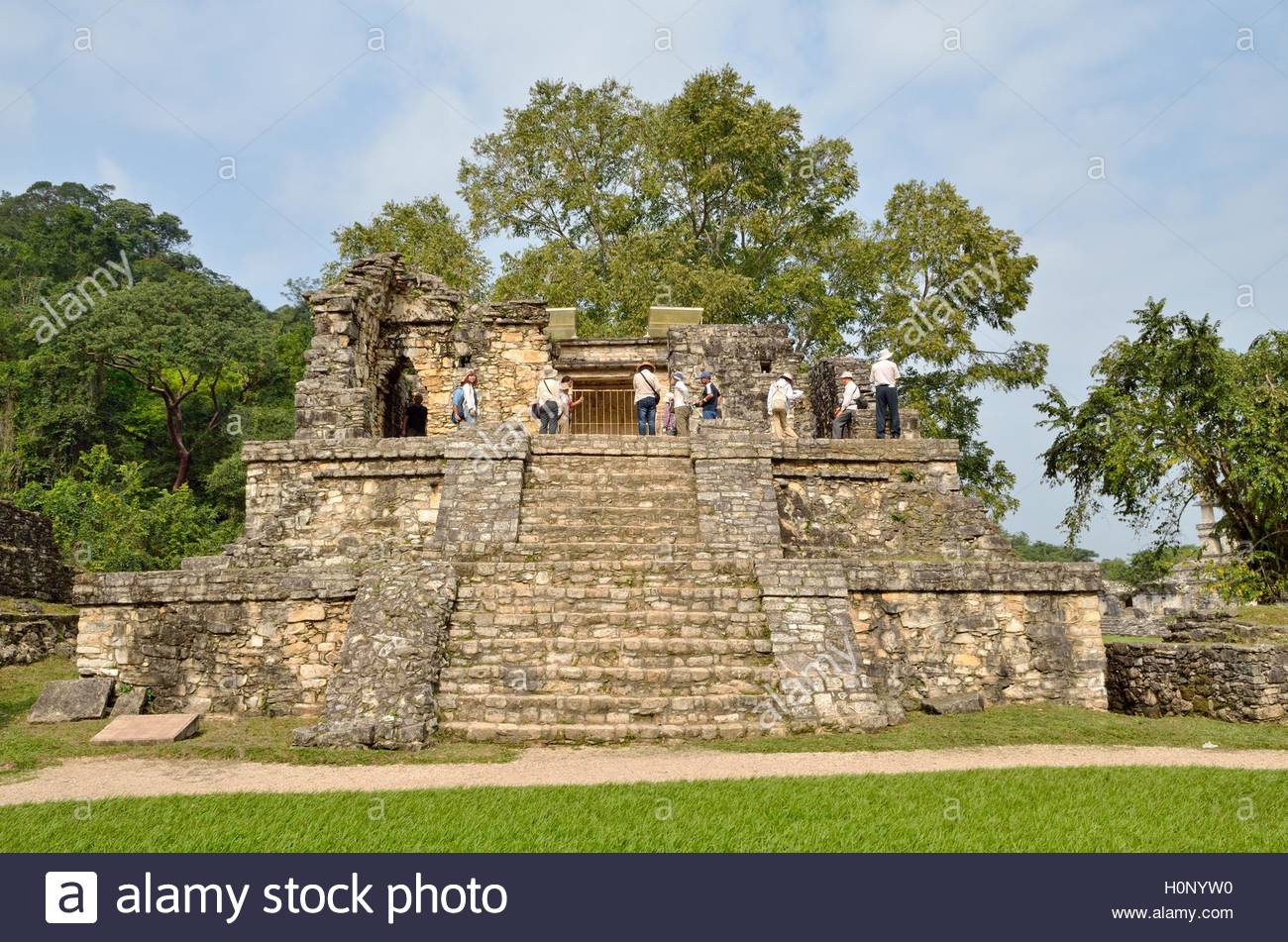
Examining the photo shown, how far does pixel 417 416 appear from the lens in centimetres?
1842

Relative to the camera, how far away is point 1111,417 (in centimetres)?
1531

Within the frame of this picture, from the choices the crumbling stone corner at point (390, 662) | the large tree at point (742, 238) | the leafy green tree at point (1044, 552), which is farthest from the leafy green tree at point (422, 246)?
the leafy green tree at point (1044, 552)

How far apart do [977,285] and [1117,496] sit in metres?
9.46

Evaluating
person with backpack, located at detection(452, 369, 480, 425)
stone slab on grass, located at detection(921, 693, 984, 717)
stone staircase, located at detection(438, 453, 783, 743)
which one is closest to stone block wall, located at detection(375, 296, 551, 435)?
person with backpack, located at detection(452, 369, 480, 425)

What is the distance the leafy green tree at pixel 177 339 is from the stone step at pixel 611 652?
25913 mm

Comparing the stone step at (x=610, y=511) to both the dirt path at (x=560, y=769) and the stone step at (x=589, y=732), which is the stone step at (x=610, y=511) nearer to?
the stone step at (x=589, y=732)

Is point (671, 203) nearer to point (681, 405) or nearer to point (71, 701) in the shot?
point (681, 405)

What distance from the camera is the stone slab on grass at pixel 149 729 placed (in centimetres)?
786

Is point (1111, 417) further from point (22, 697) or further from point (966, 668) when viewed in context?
point (22, 697)

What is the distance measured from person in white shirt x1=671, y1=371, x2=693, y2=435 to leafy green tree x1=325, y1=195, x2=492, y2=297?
11.2 m

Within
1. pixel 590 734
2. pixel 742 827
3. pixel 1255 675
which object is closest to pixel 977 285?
pixel 1255 675

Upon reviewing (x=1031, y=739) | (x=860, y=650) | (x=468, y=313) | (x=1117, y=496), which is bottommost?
(x=1031, y=739)

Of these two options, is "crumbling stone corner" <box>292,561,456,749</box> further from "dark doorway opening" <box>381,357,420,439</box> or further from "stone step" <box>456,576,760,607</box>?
"dark doorway opening" <box>381,357,420,439</box>

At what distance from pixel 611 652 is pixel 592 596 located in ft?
2.56
